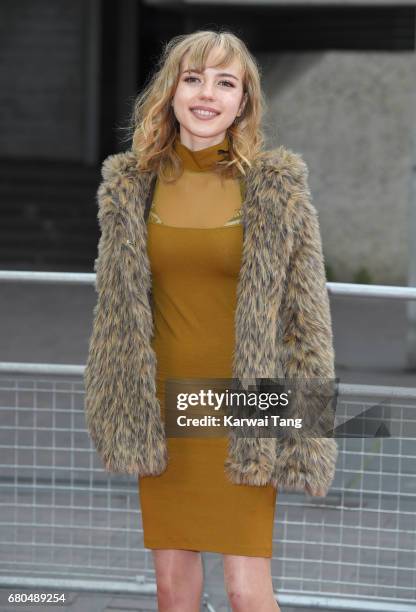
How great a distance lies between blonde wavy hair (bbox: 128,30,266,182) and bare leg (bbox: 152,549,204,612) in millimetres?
1006

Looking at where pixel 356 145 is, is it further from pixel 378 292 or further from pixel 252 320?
pixel 252 320

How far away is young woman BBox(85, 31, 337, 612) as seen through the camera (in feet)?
10.7

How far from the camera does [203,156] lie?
11.0 ft

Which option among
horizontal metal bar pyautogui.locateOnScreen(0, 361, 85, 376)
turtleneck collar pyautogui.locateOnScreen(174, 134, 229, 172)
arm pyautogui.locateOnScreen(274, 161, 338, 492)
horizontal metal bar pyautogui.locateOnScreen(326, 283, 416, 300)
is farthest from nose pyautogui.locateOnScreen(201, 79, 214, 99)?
horizontal metal bar pyautogui.locateOnScreen(0, 361, 85, 376)

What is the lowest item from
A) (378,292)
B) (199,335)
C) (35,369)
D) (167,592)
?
(167,592)

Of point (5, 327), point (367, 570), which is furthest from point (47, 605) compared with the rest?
point (5, 327)

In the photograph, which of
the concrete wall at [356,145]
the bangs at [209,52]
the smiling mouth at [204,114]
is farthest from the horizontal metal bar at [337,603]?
the concrete wall at [356,145]

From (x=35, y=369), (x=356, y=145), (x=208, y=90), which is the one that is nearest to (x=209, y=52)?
(x=208, y=90)

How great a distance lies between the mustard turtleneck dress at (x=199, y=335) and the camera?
327cm

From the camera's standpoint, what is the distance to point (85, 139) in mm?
20203

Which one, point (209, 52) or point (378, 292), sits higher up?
point (209, 52)

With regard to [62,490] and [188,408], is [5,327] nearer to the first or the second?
[62,490]

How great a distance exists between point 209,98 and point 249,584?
1.26m

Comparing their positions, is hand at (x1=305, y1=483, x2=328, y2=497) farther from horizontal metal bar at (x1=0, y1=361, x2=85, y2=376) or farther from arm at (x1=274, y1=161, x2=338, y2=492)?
horizontal metal bar at (x1=0, y1=361, x2=85, y2=376)
